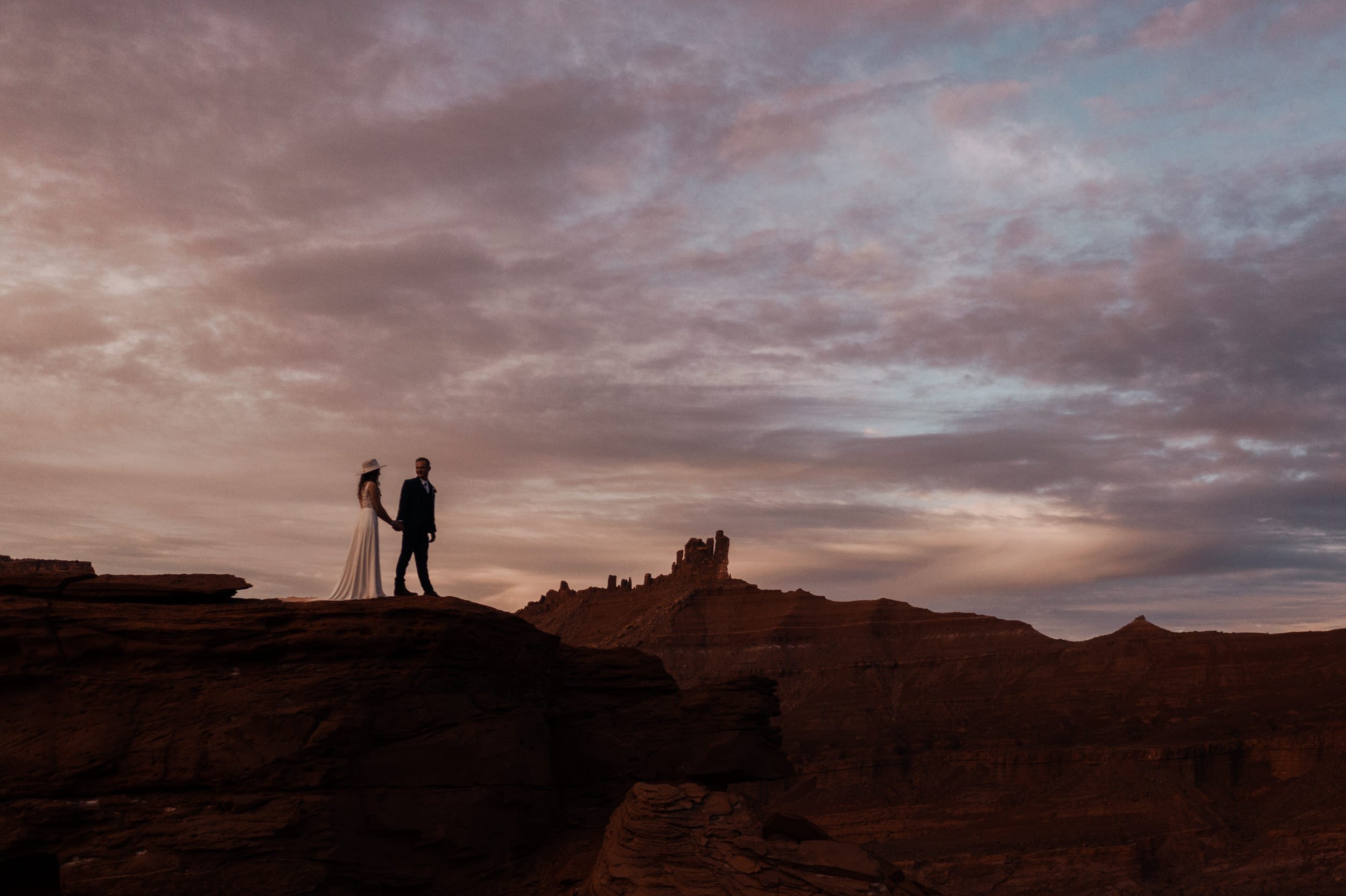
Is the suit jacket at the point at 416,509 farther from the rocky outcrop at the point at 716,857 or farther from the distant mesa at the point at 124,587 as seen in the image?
the rocky outcrop at the point at 716,857

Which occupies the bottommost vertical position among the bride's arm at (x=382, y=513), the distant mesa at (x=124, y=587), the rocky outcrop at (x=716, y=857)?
the rocky outcrop at (x=716, y=857)

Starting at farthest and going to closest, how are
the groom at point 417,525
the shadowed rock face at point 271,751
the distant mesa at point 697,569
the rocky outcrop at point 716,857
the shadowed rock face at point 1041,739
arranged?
1. the distant mesa at point 697,569
2. the shadowed rock face at point 1041,739
3. the groom at point 417,525
4. the rocky outcrop at point 716,857
5. the shadowed rock face at point 271,751

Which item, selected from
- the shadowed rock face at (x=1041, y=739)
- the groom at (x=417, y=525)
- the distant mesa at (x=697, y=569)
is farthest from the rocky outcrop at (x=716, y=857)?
the distant mesa at (x=697, y=569)

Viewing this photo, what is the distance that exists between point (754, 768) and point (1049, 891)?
6085 centimetres

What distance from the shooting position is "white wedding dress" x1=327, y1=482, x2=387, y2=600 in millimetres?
22297

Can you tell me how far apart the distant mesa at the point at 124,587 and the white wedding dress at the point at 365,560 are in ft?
5.63

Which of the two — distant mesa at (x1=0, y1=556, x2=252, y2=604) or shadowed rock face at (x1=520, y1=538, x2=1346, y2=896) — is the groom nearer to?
distant mesa at (x1=0, y1=556, x2=252, y2=604)

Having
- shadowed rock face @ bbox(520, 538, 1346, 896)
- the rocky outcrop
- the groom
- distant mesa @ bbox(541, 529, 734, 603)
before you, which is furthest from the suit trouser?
distant mesa @ bbox(541, 529, 734, 603)

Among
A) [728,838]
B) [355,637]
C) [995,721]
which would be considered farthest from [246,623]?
[995,721]

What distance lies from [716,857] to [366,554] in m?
8.04

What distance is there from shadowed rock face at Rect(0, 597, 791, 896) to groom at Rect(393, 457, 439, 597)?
119cm

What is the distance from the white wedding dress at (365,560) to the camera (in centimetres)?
2230

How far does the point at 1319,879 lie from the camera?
72438 millimetres

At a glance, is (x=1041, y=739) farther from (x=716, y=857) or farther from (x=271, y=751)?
(x=271, y=751)
